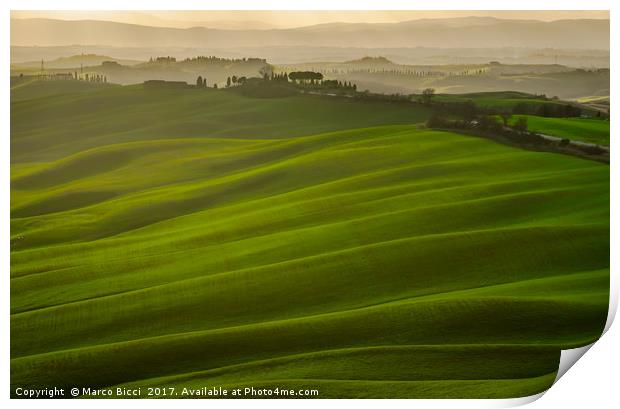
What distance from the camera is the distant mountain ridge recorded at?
4926 millimetres

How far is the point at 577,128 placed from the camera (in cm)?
506

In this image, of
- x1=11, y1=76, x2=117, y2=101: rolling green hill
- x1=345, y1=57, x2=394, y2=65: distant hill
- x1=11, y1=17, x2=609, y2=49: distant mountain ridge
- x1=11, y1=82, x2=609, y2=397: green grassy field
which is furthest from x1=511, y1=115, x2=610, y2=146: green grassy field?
x1=11, y1=76, x2=117, y2=101: rolling green hill

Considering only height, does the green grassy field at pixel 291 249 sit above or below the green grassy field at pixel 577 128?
below

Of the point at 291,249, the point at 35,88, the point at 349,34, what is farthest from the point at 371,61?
the point at 35,88

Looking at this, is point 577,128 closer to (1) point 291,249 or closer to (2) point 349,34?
(2) point 349,34

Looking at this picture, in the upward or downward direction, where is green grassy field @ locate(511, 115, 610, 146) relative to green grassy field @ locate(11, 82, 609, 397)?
upward

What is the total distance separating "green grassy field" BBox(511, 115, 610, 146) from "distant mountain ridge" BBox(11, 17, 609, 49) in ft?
1.31

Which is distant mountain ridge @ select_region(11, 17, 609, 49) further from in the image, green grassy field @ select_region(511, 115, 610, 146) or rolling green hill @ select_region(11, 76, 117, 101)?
green grassy field @ select_region(511, 115, 610, 146)

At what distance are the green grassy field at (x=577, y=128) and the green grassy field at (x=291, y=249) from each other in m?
0.13

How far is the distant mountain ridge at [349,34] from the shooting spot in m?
4.93

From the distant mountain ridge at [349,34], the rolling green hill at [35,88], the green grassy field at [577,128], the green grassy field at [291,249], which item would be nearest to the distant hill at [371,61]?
the distant mountain ridge at [349,34]

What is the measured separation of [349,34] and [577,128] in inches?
53.0

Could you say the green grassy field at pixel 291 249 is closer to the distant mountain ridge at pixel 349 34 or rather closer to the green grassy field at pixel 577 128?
the green grassy field at pixel 577 128
